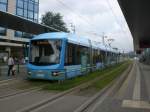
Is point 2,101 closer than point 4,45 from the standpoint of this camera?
Yes

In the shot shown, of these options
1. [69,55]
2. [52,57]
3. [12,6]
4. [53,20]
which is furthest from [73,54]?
[53,20]

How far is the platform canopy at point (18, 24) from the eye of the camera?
823 inches

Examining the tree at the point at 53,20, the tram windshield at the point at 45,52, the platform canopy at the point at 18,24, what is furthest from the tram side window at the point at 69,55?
the tree at the point at 53,20

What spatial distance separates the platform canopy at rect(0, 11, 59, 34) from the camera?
68.6ft

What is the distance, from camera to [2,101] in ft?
36.8

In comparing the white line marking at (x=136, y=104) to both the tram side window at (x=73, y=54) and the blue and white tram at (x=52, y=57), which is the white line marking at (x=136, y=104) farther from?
the tram side window at (x=73, y=54)

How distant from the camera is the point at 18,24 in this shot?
2314 centimetres

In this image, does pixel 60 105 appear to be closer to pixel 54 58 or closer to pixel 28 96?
pixel 28 96

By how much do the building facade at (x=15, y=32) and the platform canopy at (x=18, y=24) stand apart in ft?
110

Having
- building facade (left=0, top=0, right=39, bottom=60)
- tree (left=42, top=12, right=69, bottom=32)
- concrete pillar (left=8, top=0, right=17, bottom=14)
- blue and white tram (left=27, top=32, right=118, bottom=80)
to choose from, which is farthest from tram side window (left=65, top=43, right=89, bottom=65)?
tree (left=42, top=12, right=69, bottom=32)

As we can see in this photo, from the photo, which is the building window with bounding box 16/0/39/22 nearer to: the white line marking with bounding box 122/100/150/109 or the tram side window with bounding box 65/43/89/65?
the tram side window with bounding box 65/43/89/65

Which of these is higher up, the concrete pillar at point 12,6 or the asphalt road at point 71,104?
the concrete pillar at point 12,6

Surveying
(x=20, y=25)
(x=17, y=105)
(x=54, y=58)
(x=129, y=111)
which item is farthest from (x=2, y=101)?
(x=20, y=25)

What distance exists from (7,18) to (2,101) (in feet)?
35.7
